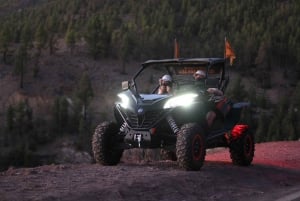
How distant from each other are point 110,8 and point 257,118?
2615 inches

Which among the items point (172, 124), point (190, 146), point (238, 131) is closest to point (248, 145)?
point (238, 131)

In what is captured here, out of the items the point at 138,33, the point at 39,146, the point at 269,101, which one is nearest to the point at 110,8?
the point at 138,33

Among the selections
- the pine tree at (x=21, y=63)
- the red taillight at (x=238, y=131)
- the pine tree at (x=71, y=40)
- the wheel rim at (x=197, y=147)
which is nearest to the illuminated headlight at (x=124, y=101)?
the wheel rim at (x=197, y=147)

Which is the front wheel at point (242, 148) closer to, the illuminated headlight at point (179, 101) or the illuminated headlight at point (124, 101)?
the illuminated headlight at point (179, 101)

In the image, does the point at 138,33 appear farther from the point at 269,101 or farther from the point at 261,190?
the point at 261,190

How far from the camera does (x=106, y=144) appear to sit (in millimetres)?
11141

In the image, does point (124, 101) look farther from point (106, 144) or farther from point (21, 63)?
point (21, 63)

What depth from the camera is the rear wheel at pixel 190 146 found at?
32.7 ft

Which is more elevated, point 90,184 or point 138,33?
point 138,33

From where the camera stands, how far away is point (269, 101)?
89.6 meters

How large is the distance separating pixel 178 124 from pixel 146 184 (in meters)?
2.28

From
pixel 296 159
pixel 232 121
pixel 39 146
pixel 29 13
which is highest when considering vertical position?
pixel 29 13

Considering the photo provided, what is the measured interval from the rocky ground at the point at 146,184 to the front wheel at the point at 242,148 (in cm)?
48

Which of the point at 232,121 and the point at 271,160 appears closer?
the point at 232,121
